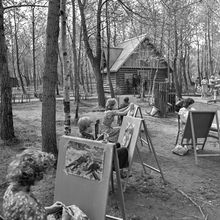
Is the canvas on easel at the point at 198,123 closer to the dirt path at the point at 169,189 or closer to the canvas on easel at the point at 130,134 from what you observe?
the dirt path at the point at 169,189

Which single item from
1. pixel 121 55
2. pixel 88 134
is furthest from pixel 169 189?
pixel 121 55

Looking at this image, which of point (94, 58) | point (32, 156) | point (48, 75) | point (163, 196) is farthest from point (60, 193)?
point (94, 58)

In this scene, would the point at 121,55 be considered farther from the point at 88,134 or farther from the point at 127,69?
the point at 88,134

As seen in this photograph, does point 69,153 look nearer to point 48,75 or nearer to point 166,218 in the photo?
point 166,218

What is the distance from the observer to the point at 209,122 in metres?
6.09

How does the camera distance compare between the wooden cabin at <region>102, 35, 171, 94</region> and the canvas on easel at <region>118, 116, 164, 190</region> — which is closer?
the canvas on easel at <region>118, 116, 164, 190</region>

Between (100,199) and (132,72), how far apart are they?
2901 cm

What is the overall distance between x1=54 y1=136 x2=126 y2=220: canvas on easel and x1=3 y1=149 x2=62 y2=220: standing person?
762mm

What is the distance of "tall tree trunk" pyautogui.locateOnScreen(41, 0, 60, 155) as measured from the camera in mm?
4945

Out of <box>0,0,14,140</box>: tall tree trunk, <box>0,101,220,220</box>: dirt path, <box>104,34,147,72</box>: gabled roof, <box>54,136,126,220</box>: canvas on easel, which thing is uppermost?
<box>104,34,147,72</box>: gabled roof

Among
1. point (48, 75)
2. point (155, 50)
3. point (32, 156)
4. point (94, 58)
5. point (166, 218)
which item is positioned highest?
point (155, 50)

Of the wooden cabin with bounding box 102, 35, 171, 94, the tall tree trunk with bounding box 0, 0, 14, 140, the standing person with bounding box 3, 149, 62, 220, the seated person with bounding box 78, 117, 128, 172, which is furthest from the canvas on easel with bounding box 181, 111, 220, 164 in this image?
the wooden cabin with bounding box 102, 35, 171, 94

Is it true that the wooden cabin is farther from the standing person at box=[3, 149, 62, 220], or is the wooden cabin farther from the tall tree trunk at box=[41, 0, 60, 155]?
the standing person at box=[3, 149, 62, 220]

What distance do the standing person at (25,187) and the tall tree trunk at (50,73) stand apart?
3012 millimetres
